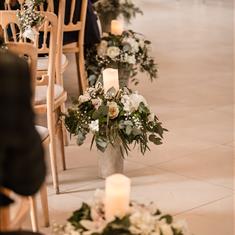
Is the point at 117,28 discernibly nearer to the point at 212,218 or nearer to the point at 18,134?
the point at 212,218

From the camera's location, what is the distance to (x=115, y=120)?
385 centimetres

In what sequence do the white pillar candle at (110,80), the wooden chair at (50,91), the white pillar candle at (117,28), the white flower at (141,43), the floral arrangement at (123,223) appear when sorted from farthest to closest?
the white pillar candle at (117,28) < the white flower at (141,43) < the white pillar candle at (110,80) < the wooden chair at (50,91) < the floral arrangement at (123,223)

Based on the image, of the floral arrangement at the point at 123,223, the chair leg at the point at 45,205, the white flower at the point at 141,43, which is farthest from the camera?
the white flower at the point at 141,43

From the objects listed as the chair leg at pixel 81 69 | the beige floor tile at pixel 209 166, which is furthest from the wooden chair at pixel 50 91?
the chair leg at pixel 81 69

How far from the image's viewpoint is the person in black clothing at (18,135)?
1325 mm

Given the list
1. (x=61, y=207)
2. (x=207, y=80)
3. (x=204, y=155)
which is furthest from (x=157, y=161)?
(x=207, y=80)

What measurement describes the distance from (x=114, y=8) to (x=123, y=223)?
5121mm

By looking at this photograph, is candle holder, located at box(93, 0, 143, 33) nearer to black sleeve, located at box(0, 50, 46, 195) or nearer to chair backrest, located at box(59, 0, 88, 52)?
chair backrest, located at box(59, 0, 88, 52)

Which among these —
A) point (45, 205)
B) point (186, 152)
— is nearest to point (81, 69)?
point (186, 152)

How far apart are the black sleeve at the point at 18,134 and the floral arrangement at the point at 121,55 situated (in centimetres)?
395

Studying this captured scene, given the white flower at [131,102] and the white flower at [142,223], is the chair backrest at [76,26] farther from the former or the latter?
the white flower at [142,223]

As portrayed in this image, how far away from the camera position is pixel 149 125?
12.7 ft

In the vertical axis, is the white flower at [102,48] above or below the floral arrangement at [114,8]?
below

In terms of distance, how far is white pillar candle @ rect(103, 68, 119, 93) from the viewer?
389 cm
